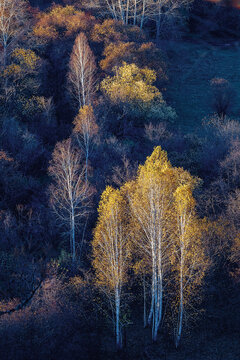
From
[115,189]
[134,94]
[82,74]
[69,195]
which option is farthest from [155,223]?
[82,74]

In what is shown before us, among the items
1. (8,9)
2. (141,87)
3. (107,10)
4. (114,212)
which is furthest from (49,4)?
(114,212)

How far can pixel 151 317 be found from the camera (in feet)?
92.2

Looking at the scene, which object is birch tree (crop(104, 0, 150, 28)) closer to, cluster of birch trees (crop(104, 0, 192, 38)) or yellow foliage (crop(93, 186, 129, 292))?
cluster of birch trees (crop(104, 0, 192, 38))

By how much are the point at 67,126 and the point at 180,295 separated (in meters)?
25.6

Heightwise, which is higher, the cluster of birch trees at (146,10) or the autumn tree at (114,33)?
the cluster of birch trees at (146,10)

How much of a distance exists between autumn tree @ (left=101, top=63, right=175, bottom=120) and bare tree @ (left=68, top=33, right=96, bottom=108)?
5.46ft

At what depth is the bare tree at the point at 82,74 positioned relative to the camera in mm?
46219

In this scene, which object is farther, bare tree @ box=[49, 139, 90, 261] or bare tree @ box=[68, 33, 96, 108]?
bare tree @ box=[68, 33, 96, 108]

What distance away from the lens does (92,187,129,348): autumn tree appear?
2421 cm

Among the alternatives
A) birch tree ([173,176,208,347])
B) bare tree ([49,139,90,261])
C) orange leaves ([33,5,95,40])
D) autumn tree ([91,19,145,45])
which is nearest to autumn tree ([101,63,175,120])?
autumn tree ([91,19,145,45])

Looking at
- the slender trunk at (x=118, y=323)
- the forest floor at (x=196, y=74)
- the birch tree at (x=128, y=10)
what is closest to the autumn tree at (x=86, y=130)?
the forest floor at (x=196, y=74)

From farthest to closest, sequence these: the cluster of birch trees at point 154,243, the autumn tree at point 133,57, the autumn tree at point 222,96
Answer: the autumn tree at point 222,96 < the autumn tree at point 133,57 < the cluster of birch trees at point 154,243

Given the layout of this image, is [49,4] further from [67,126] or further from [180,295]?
[180,295]

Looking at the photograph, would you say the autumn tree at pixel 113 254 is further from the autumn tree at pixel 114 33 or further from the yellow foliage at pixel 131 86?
the autumn tree at pixel 114 33
